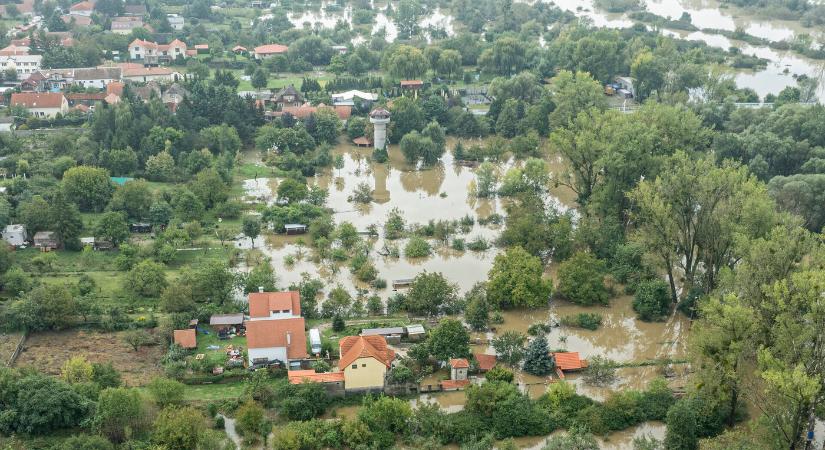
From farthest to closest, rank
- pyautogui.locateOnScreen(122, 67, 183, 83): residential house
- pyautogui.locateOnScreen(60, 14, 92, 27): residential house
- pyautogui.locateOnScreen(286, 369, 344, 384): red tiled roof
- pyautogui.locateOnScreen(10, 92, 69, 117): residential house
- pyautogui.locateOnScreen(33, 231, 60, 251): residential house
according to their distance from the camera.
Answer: pyautogui.locateOnScreen(60, 14, 92, 27): residential house < pyautogui.locateOnScreen(122, 67, 183, 83): residential house < pyautogui.locateOnScreen(10, 92, 69, 117): residential house < pyautogui.locateOnScreen(33, 231, 60, 251): residential house < pyautogui.locateOnScreen(286, 369, 344, 384): red tiled roof

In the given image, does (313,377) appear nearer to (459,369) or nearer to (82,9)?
(459,369)

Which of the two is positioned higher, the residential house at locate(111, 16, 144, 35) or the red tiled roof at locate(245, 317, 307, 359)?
the red tiled roof at locate(245, 317, 307, 359)

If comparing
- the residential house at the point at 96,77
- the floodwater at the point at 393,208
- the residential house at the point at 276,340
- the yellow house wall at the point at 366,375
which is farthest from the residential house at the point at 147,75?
the yellow house wall at the point at 366,375

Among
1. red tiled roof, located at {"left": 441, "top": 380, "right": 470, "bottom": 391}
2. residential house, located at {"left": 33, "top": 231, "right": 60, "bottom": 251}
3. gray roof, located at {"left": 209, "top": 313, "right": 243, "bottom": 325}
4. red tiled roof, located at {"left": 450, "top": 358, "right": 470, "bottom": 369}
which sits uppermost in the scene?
red tiled roof, located at {"left": 450, "top": 358, "right": 470, "bottom": 369}

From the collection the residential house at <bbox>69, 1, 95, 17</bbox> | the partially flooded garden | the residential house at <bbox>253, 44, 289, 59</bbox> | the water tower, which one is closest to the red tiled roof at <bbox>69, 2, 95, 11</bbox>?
the residential house at <bbox>69, 1, 95, 17</bbox>

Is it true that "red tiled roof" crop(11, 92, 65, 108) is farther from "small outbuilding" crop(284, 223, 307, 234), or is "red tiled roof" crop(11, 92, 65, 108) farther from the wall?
the wall

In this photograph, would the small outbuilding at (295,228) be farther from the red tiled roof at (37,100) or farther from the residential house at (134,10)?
the residential house at (134,10)

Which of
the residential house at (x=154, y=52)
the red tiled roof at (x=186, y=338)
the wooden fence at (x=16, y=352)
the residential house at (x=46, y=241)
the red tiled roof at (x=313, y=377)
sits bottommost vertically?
the residential house at (x=154, y=52)
